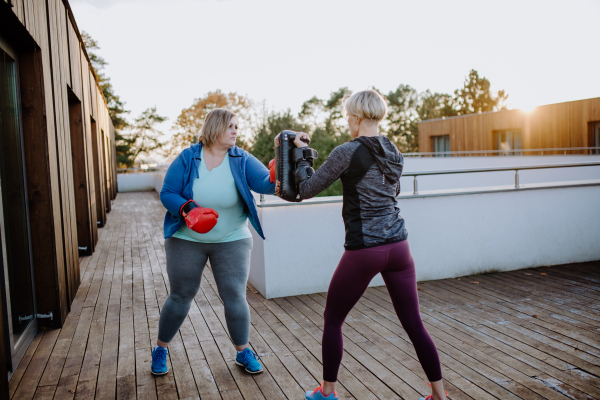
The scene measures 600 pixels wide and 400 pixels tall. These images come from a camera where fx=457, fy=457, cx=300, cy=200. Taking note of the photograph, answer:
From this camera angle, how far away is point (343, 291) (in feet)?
7.08

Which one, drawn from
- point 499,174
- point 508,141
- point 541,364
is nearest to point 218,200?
point 541,364

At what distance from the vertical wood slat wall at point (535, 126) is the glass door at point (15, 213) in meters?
21.0

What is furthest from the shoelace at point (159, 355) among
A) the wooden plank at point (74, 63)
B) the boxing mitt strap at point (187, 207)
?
the wooden plank at point (74, 63)

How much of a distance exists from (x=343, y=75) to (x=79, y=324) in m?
45.8

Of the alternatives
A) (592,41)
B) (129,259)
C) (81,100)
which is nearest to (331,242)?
(129,259)

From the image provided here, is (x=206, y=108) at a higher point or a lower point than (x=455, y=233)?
higher

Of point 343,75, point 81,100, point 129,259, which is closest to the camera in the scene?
point 129,259

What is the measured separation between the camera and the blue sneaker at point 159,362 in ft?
9.16

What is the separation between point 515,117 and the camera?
22.9 meters

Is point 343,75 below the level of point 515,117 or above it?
above

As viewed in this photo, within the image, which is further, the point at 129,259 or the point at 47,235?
the point at 129,259

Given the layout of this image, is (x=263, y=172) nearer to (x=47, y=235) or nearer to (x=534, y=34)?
(x=47, y=235)

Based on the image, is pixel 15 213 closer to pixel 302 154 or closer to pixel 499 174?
pixel 302 154

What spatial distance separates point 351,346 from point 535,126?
21.8m
